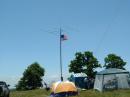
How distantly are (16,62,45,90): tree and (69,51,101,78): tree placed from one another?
2007 centimetres

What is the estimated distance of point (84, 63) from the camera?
87938mm

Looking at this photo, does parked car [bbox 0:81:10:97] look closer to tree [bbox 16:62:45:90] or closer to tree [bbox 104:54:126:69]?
tree [bbox 104:54:126:69]

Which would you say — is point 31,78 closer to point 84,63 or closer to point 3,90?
point 84,63

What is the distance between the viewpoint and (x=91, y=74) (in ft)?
278

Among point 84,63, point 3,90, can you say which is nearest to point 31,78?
point 84,63

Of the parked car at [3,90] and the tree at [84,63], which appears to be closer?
the parked car at [3,90]

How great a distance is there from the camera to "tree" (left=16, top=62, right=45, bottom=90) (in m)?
105

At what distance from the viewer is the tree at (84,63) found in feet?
282

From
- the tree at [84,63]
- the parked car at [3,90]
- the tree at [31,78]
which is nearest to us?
the parked car at [3,90]

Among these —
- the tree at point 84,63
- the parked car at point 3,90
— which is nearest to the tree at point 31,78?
the tree at point 84,63

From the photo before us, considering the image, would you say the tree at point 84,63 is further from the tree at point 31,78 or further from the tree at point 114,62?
the tree at point 31,78

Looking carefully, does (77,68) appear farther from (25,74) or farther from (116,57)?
(25,74)

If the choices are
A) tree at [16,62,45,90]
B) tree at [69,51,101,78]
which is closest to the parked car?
tree at [69,51,101,78]

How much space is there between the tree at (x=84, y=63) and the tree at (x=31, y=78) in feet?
65.8
